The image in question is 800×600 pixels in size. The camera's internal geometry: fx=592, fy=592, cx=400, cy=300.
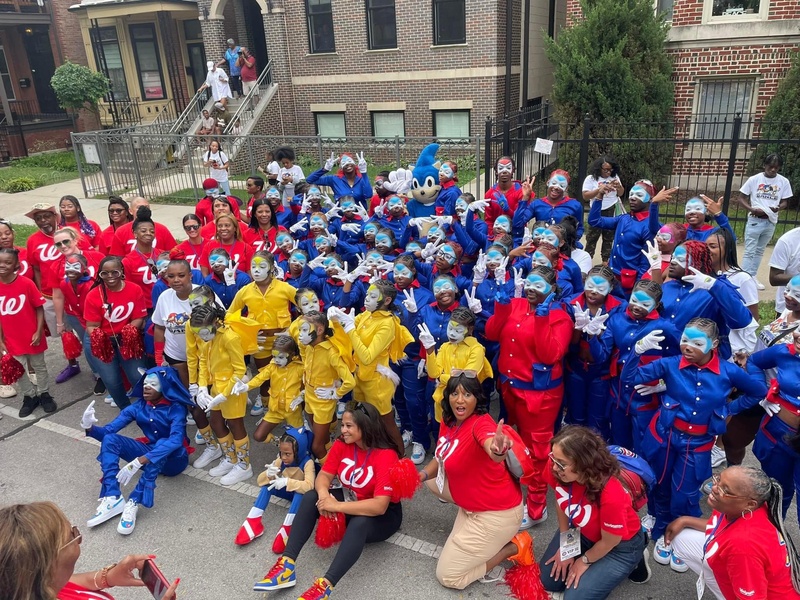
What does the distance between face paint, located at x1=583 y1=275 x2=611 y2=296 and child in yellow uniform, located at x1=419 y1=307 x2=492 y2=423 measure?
3.04 ft

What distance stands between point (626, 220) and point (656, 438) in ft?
9.77

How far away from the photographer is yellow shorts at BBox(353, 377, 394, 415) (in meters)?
4.91

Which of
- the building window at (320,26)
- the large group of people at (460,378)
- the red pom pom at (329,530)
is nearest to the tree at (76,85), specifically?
the building window at (320,26)

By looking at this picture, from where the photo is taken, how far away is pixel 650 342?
3941 mm

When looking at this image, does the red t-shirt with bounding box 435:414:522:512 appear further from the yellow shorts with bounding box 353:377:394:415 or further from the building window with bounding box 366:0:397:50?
the building window with bounding box 366:0:397:50

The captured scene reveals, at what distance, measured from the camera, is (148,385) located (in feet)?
16.0

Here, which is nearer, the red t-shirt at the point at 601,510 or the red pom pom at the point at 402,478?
the red t-shirt at the point at 601,510

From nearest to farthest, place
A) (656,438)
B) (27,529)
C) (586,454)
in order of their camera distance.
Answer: (27,529) < (586,454) < (656,438)

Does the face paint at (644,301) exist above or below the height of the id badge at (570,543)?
above

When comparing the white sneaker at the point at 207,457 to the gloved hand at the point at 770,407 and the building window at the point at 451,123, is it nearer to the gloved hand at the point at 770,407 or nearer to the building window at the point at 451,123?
the gloved hand at the point at 770,407

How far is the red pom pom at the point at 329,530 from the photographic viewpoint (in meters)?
4.06

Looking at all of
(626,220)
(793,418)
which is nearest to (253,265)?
(626,220)

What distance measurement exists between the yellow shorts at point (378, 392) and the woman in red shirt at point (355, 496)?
29.2 inches

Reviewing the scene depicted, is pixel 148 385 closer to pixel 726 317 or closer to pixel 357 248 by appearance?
pixel 357 248
